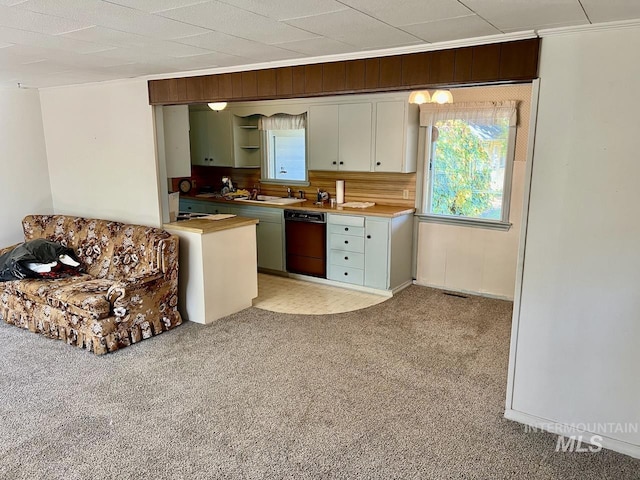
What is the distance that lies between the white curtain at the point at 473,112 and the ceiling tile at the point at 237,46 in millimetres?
2323

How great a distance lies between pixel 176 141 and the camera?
4.50m

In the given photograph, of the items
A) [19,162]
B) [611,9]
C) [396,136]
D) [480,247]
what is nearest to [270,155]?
[396,136]

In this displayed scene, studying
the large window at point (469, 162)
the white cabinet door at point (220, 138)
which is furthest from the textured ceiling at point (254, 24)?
the white cabinet door at point (220, 138)

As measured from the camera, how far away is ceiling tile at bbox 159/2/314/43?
80.7 inches

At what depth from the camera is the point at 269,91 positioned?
334 centimetres

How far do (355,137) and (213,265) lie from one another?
6.97 feet

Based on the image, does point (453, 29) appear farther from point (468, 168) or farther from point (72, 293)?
point (72, 293)

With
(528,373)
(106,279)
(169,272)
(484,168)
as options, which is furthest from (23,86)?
(528,373)

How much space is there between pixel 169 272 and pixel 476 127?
3.31 m

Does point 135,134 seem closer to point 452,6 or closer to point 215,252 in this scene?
point 215,252

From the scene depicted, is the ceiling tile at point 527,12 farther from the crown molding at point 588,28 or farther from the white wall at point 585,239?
the white wall at point 585,239

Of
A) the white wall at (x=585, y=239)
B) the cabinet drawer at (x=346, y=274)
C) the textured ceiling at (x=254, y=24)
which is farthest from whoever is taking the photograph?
the cabinet drawer at (x=346, y=274)

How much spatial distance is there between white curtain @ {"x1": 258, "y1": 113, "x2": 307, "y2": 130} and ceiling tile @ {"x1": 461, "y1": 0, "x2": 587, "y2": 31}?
3.76 m

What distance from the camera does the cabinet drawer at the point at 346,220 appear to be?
196 inches
